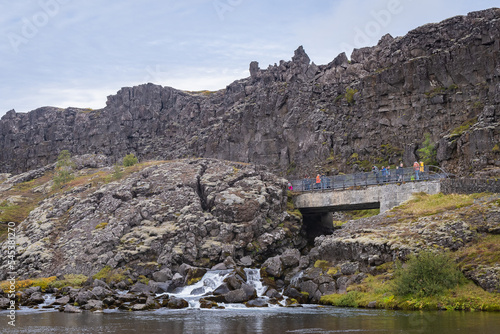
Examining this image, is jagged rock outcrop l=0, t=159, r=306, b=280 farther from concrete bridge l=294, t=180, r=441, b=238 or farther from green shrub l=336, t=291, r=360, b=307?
green shrub l=336, t=291, r=360, b=307

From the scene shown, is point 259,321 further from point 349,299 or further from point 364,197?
point 364,197

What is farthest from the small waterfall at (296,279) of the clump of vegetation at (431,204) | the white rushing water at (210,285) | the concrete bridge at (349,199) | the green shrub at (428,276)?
the concrete bridge at (349,199)

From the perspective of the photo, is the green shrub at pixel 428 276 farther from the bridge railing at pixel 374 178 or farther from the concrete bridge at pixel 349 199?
the bridge railing at pixel 374 178

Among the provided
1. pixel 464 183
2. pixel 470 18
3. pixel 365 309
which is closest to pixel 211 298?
pixel 365 309

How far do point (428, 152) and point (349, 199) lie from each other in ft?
110

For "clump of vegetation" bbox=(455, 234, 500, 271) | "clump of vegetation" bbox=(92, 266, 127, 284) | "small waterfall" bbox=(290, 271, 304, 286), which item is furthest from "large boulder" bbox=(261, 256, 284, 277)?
"clump of vegetation" bbox=(455, 234, 500, 271)

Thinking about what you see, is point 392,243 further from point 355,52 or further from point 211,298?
point 355,52

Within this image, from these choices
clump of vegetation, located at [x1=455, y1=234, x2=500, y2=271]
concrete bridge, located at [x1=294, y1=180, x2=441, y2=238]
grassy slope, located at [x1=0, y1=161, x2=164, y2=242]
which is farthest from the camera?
grassy slope, located at [x1=0, y1=161, x2=164, y2=242]

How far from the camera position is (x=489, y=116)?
3300 inches

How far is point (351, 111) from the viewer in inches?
4377

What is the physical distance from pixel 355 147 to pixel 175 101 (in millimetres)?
75738

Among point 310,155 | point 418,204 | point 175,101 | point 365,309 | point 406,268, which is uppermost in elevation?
point 175,101

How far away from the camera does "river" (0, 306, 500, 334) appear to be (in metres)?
30.1

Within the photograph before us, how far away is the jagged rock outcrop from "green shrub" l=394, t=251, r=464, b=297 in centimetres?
2316
